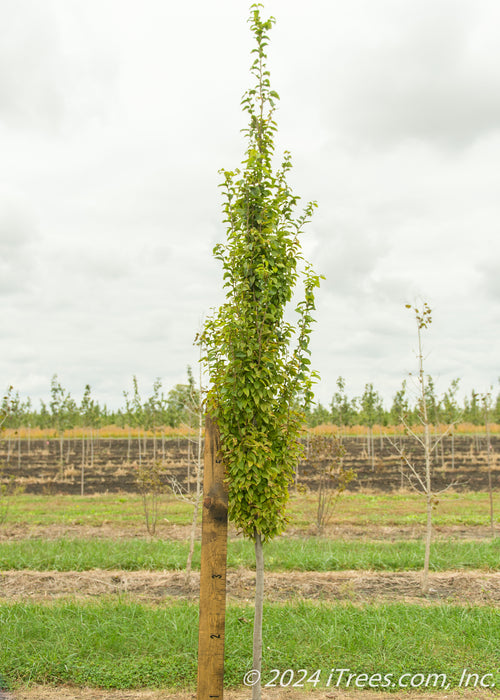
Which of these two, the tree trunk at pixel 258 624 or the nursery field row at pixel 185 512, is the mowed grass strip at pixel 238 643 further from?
the nursery field row at pixel 185 512

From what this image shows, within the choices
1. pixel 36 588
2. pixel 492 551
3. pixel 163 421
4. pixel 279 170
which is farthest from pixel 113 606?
pixel 163 421

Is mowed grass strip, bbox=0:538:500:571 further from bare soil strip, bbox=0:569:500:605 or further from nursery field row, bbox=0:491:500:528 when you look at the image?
nursery field row, bbox=0:491:500:528

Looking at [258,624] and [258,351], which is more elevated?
[258,351]

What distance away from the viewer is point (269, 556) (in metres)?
9.35

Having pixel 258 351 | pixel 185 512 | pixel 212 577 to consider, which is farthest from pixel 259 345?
pixel 185 512

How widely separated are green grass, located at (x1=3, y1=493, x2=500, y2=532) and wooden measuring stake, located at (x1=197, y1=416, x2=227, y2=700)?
918 cm

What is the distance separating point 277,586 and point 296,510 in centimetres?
842

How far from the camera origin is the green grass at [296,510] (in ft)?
45.9

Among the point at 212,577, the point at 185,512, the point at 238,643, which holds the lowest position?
the point at 185,512

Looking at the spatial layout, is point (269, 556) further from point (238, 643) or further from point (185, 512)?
point (185, 512)

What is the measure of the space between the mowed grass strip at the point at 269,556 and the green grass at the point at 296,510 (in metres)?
3.28

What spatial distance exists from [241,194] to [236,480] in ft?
7.30

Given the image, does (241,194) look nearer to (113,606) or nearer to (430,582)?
(113,606)

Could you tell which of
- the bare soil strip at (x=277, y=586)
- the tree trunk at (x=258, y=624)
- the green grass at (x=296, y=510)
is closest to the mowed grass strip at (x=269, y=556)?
the bare soil strip at (x=277, y=586)
